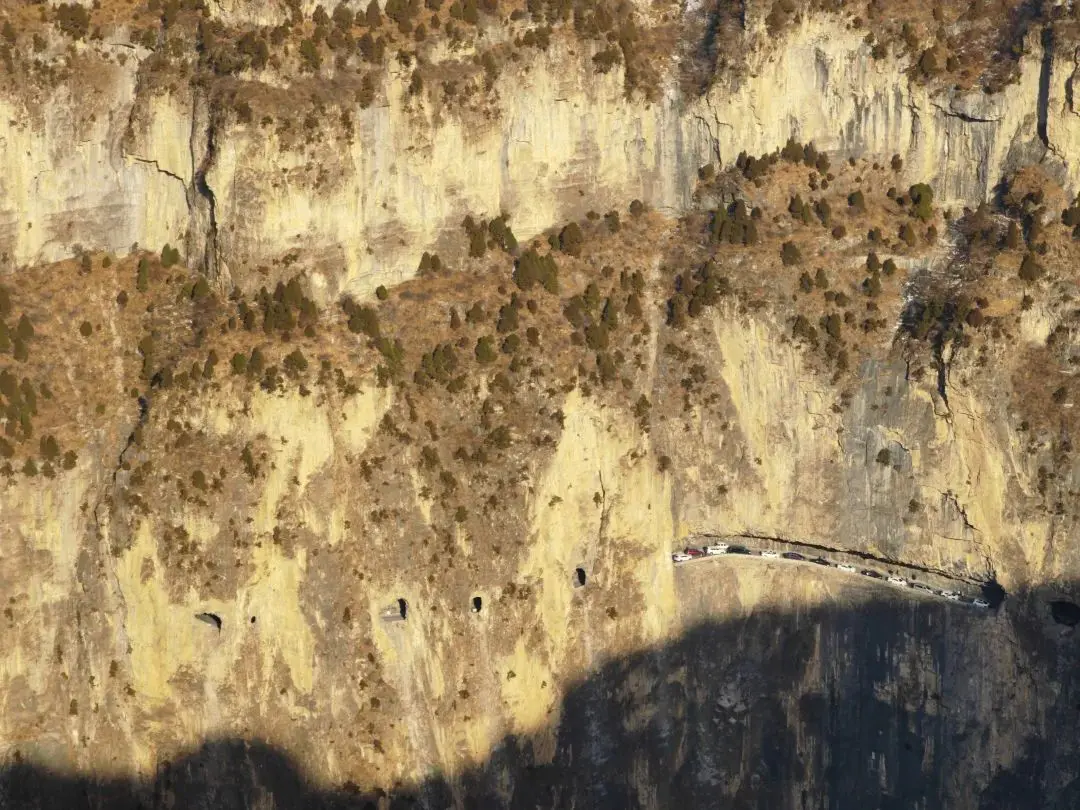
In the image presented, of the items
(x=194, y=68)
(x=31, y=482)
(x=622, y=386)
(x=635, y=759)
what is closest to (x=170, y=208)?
(x=194, y=68)

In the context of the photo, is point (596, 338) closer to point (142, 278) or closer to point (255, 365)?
point (255, 365)

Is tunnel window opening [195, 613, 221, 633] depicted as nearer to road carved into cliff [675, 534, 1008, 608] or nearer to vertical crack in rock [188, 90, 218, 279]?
vertical crack in rock [188, 90, 218, 279]

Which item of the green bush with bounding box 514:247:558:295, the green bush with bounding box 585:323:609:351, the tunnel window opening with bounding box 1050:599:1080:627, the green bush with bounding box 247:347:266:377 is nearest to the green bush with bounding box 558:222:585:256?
the green bush with bounding box 514:247:558:295

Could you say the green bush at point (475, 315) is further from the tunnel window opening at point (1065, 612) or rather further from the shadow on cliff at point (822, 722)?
the tunnel window opening at point (1065, 612)

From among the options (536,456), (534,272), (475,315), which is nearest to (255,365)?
(475,315)

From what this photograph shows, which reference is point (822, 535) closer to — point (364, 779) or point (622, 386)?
point (622, 386)

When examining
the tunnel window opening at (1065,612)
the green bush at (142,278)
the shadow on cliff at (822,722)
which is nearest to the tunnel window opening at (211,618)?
the shadow on cliff at (822,722)
